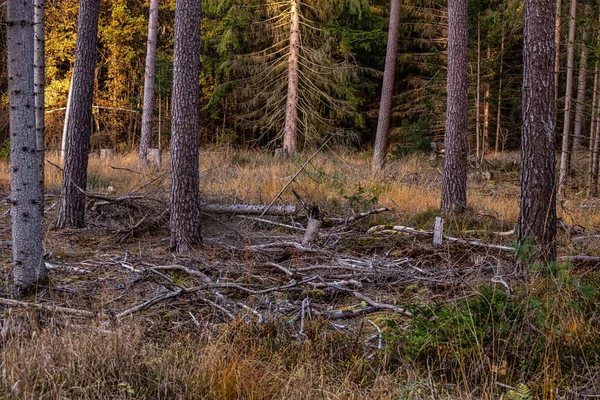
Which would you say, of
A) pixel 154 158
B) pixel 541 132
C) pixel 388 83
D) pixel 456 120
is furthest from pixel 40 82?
pixel 388 83

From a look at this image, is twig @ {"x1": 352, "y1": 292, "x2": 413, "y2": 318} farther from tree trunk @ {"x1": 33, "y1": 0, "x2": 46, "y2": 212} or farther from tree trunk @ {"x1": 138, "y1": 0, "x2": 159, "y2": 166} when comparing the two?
tree trunk @ {"x1": 138, "y1": 0, "x2": 159, "y2": 166}

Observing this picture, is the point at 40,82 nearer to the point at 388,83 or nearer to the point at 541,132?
the point at 541,132

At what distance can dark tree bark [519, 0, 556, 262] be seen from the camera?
5520mm

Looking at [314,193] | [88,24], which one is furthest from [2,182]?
[314,193]

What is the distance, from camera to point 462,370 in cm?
353

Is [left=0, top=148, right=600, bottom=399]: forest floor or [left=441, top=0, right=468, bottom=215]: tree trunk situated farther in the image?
[left=441, top=0, right=468, bottom=215]: tree trunk

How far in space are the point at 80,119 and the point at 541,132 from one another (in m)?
6.36

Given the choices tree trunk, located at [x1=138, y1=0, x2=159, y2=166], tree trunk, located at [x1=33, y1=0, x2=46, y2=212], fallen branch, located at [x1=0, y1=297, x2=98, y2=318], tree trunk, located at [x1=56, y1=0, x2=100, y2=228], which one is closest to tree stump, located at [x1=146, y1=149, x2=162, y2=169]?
tree trunk, located at [x1=138, y1=0, x2=159, y2=166]

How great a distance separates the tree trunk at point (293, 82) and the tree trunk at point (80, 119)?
41.1 feet

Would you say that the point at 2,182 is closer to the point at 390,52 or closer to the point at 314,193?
the point at 314,193

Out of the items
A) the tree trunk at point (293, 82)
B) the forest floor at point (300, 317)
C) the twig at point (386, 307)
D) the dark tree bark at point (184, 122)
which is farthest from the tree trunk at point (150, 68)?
the twig at point (386, 307)

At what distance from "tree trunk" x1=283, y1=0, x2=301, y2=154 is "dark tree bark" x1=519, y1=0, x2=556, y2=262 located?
15.3 metres

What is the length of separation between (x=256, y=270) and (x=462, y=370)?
3149 millimetres

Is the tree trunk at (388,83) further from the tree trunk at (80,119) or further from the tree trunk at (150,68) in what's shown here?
the tree trunk at (80,119)
